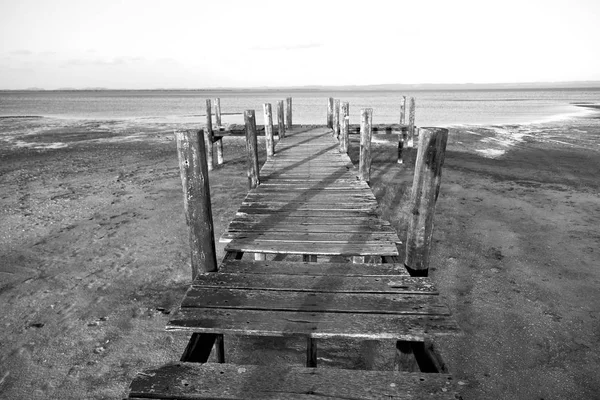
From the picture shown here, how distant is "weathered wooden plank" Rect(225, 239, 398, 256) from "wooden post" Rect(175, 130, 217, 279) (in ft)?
1.93

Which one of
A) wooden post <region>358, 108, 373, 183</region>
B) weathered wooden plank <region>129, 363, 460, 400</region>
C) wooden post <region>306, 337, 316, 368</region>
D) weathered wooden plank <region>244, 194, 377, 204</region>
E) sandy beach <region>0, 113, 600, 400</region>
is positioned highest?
wooden post <region>358, 108, 373, 183</region>

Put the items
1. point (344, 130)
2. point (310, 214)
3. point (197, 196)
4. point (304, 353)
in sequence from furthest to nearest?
1. point (344, 130)
2. point (310, 214)
3. point (304, 353)
4. point (197, 196)

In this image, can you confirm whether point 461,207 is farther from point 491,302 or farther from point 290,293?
point 290,293

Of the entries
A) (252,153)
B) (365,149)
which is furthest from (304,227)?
(365,149)

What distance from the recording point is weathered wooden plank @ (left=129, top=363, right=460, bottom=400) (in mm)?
2266

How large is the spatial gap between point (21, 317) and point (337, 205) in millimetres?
4648

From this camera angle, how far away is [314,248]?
175 inches

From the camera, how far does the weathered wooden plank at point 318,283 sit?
3.37 meters

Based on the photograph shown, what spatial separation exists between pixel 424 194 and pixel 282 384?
7.00 ft

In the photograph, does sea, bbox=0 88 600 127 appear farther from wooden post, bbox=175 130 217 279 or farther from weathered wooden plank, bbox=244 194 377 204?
wooden post, bbox=175 130 217 279

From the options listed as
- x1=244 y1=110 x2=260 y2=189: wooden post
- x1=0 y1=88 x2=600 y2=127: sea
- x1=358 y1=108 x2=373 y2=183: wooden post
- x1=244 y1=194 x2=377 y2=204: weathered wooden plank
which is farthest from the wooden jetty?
x1=0 y1=88 x2=600 y2=127: sea

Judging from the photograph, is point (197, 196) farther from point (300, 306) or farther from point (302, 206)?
point (302, 206)

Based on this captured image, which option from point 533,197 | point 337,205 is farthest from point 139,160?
point 533,197

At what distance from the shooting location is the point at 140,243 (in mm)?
7551
